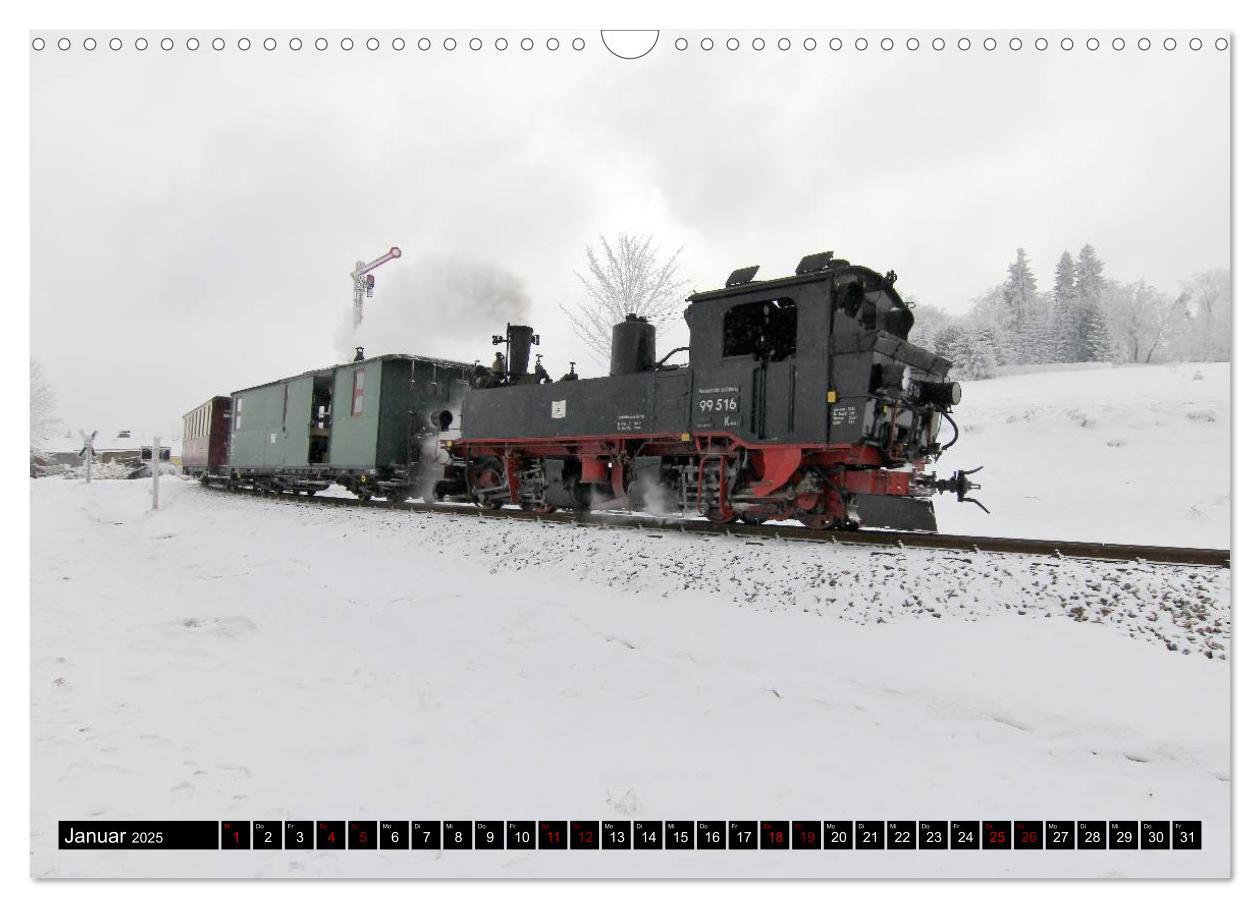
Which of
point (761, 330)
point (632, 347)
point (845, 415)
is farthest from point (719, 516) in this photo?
point (632, 347)

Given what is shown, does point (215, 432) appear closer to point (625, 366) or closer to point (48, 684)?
point (625, 366)

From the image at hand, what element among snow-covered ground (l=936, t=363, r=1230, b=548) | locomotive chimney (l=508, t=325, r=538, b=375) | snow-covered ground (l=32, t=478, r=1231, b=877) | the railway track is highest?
locomotive chimney (l=508, t=325, r=538, b=375)

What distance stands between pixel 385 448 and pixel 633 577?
924 cm

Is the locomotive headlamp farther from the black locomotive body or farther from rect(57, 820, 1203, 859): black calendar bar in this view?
rect(57, 820, 1203, 859): black calendar bar

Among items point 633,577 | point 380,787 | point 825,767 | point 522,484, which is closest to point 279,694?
point 380,787

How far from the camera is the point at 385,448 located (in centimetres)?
1415

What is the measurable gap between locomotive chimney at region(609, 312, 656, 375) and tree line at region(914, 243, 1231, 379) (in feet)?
13.1

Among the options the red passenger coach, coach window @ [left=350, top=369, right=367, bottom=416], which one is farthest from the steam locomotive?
the red passenger coach

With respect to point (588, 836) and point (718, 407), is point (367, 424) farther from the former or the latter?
point (588, 836)

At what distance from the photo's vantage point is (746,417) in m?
7.62

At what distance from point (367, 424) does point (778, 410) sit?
10281 millimetres

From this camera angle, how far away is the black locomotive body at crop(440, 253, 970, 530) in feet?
22.9

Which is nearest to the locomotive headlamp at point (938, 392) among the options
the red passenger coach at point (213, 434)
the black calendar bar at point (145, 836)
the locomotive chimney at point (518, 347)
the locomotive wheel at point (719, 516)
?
the locomotive wheel at point (719, 516)

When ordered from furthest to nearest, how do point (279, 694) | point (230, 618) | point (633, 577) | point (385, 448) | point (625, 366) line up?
1. point (385, 448)
2. point (625, 366)
3. point (633, 577)
4. point (230, 618)
5. point (279, 694)
